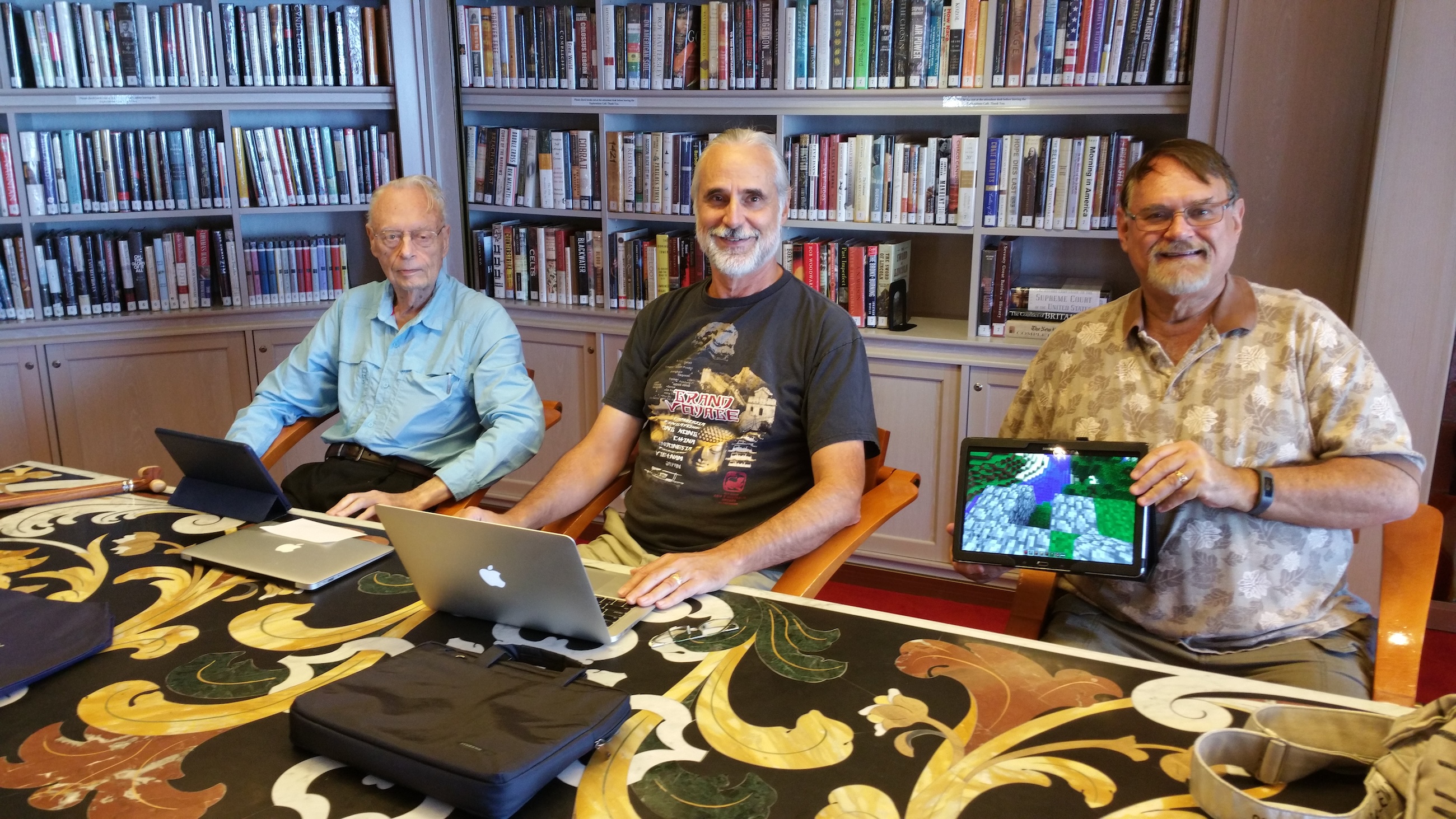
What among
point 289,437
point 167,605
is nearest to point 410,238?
point 289,437

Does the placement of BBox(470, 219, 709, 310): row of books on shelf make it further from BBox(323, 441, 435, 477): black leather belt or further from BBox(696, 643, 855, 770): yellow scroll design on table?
BBox(696, 643, 855, 770): yellow scroll design on table

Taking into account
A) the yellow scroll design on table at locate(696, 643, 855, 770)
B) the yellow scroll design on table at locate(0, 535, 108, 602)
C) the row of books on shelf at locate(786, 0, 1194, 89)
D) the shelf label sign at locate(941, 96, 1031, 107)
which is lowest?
the yellow scroll design on table at locate(0, 535, 108, 602)

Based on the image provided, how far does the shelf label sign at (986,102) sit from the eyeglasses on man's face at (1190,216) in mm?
1367

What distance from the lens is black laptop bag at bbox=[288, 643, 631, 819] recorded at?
1040 mm

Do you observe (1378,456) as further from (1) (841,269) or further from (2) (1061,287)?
(1) (841,269)

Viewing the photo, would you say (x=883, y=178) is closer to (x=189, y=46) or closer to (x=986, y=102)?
(x=986, y=102)

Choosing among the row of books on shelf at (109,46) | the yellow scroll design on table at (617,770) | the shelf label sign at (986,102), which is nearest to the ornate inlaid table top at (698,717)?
the yellow scroll design on table at (617,770)

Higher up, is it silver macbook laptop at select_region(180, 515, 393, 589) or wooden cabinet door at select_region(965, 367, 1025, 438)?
silver macbook laptop at select_region(180, 515, 393, 589)

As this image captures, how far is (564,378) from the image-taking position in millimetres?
3992

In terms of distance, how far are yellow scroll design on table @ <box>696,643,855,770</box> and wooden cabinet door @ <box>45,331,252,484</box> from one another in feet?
10.6

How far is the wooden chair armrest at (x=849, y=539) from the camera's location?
1.79m

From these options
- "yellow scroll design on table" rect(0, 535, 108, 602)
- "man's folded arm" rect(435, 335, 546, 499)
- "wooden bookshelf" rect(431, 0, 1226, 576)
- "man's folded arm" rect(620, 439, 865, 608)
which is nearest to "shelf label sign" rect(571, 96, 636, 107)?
"wooden bookshelf" rect(431, 0, 1226, 576)

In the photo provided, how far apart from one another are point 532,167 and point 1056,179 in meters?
1.91

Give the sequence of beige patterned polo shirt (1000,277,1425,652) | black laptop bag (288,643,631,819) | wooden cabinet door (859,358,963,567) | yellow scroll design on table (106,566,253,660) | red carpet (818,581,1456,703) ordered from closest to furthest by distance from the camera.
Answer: black laptop bag (288,643,631,819), yellow scroll design on table (106,566,253,660), beige patterned polo shirt (1000,277,1425,652), red carpet (818,581,1456,703), wooden cabinet door (859,358,963,567)
